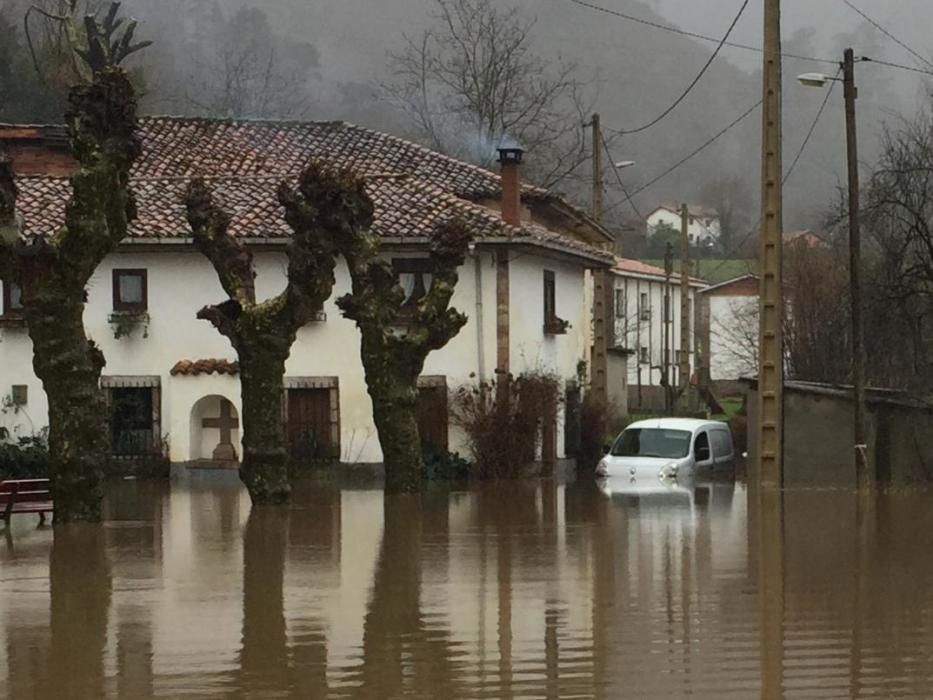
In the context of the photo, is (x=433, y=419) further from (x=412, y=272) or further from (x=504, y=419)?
(x=412, y=272)

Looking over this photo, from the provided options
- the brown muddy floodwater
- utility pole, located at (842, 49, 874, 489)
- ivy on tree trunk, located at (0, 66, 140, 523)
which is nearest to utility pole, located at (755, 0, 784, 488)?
utility pole, located at (842, 49, 874, 489)

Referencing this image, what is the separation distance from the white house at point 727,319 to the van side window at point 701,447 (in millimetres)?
40455

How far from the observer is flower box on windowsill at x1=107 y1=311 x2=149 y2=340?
37.7 m

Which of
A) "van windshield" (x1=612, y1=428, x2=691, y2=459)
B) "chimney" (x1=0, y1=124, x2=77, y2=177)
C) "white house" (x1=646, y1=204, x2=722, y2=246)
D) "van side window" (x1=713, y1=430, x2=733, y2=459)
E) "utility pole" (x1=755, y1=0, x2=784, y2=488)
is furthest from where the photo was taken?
"white house" (x1=646, y1=204, x2=722, y2=246)

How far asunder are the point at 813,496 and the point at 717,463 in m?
6.71

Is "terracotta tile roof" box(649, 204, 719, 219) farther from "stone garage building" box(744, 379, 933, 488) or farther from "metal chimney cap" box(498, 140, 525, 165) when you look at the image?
"stone garage building" box(744, 379, 933, 488)

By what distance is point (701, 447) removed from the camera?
32906 millimetres

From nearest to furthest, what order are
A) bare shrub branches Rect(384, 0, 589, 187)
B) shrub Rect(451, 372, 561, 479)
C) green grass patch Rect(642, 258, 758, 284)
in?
shrub Rect(451, 372, 561, 479) → bare shrub branches Rect(384, 0, 589, 187) → green grass patch Rect(642, 258, 758, 284)

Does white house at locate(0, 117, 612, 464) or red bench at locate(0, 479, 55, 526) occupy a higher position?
white house at locate(0, 117, 612, 464)

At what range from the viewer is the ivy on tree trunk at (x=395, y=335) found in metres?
25.9

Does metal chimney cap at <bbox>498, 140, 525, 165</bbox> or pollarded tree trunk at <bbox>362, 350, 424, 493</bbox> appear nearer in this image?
pollarded tree trunk at <bbox>362, 350, 424, 493</bbox>

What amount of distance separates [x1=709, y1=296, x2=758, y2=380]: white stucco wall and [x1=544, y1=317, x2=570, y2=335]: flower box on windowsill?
27795mm

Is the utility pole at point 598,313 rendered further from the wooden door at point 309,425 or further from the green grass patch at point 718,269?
the green grass patch at point 718,269

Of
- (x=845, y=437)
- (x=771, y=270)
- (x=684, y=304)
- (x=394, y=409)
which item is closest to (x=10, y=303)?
(x=394, y=409)
